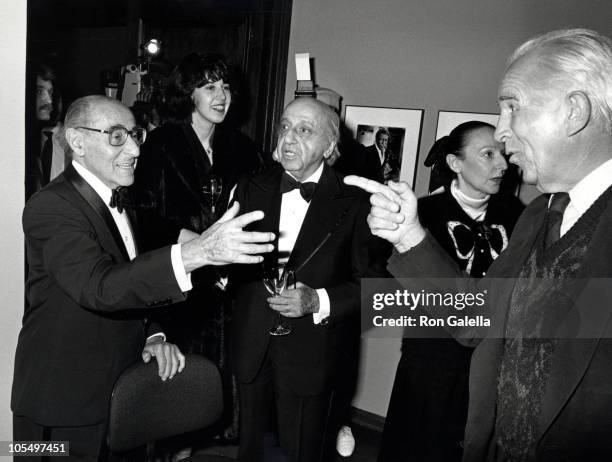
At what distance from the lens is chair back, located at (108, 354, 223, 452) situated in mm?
1749

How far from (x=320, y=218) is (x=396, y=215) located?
44.3 inches

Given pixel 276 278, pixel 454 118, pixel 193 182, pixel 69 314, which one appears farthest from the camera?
pixel 454 118

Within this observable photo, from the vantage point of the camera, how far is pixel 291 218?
2658 mm

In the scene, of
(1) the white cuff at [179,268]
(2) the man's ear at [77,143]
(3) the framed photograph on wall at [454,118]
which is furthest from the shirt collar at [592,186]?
(3) the framed photograph on wall at [454,118]

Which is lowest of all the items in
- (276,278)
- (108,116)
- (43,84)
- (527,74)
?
(276,278)

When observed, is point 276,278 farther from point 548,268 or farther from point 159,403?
point 548,268

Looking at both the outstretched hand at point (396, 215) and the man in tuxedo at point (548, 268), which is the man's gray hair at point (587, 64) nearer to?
the man in tuxedo at point (548, 268)

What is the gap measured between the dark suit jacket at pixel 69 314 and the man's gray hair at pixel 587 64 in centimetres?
134

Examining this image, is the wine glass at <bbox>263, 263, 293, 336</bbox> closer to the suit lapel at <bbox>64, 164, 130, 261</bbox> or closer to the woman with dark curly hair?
the suit lapel at <bbox>64, 164, 130, 261</bbox>

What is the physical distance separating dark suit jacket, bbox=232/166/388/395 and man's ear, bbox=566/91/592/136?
1.44 meters

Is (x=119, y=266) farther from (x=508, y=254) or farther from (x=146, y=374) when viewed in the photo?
(x=508, y=254)

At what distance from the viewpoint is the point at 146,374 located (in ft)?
6.03

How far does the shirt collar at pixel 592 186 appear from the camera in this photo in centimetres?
126

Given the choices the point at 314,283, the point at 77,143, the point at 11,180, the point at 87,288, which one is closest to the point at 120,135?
the point at 77,143
